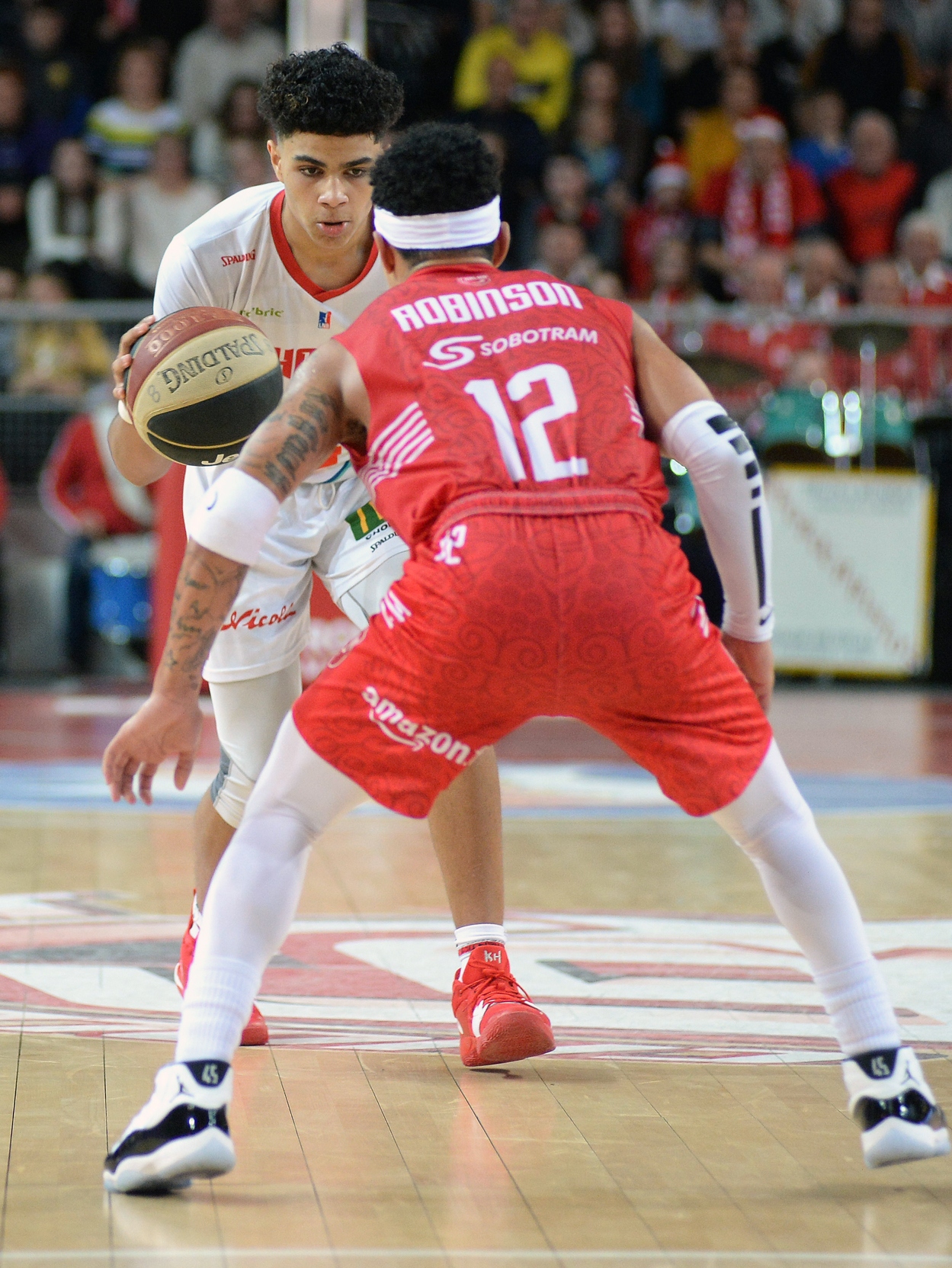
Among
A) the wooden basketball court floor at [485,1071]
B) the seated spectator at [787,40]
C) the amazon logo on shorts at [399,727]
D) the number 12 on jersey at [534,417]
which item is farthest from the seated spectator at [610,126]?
the amazon logo on shorts at [399,727]

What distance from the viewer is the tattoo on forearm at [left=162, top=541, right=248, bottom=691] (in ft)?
8.46

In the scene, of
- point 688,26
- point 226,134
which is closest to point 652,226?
point 688,26

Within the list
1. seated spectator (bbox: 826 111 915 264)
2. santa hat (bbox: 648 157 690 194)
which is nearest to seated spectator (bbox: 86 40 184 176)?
santa hat (bbox: 648 157 690 194)

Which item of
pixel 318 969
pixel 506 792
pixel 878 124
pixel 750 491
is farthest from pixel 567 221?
pixel 750 491

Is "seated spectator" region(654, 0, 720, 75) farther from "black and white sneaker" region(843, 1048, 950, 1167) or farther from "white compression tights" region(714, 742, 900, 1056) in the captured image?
"black and white sneaker" region(843, 1048, 950, 1167)

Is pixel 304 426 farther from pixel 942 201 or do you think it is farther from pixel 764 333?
pixel 942 201

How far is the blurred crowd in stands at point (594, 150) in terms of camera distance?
10438 mm

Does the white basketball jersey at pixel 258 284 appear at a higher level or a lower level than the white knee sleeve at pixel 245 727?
higher

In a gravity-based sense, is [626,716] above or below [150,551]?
above

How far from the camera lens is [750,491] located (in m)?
2.64

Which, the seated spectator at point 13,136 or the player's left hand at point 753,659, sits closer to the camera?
the player's left hand at point 753,659

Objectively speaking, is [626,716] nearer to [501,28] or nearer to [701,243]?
[701,243]

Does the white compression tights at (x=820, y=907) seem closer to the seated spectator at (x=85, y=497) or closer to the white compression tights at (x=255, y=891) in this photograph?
the white compression tights at (x=255, y=891)

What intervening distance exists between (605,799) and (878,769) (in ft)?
4.78
